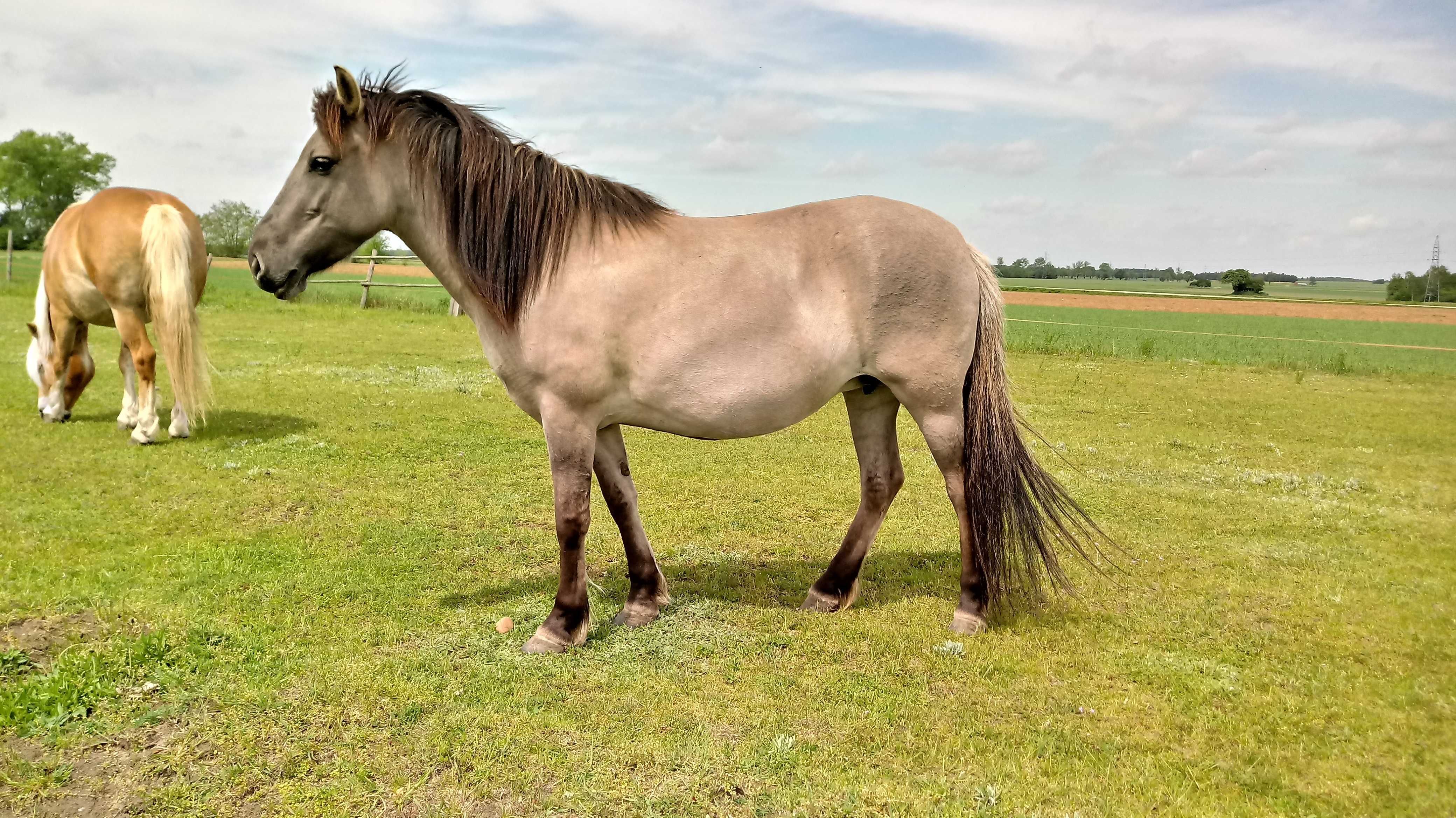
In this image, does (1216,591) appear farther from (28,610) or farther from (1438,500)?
(28,610)

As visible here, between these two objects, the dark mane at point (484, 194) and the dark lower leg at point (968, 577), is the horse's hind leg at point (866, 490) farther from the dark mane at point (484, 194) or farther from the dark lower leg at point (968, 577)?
the dark mane at point (484, 194)

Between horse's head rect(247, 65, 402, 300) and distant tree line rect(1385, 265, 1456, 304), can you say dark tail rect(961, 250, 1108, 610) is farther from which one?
distant tree line rect(1385, 265, 1456, 304)

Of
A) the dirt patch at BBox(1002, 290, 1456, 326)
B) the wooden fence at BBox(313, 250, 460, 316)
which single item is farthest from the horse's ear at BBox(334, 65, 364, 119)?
the dirt patch at BBox(1002, 290, 1456, 326)

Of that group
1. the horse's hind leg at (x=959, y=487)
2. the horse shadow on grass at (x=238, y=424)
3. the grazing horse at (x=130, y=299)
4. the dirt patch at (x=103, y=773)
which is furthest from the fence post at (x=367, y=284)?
the horse's hind leg at (x=959, y=487)

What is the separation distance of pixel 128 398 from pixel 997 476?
8601 millimetres

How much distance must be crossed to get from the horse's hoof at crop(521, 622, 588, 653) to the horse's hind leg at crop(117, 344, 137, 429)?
6.62 m

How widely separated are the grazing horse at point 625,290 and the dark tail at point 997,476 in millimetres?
15

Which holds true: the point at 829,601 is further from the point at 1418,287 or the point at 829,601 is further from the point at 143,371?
the point at 1418,287

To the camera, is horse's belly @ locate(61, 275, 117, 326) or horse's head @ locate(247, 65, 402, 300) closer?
horse's head @ locate(247, 65, 402, 300)

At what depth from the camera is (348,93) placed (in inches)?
149

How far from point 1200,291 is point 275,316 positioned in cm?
5675

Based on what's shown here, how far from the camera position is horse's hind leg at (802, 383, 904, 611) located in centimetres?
472

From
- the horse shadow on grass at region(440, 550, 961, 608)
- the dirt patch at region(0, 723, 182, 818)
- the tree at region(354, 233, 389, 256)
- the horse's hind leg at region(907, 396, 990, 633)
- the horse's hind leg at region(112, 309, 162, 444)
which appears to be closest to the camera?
the dirt patch at region(0, 723, 182, 818)

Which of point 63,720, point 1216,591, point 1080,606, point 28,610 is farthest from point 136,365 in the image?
point 1216,591
